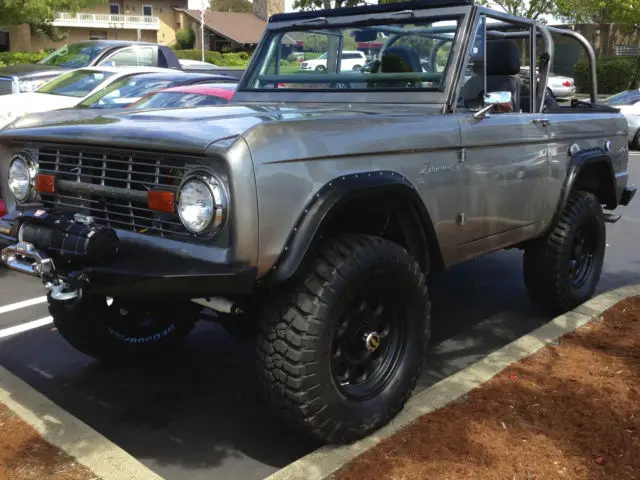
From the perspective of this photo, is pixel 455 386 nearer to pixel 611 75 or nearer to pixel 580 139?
pixel 580 139

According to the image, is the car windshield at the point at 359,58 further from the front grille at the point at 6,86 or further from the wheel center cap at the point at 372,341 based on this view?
the front grille at the point at 6,86

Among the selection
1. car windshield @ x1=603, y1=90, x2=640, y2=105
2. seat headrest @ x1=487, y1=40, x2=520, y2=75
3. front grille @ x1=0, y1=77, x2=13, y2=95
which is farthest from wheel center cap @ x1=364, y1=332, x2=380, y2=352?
car windshield @ x1=603, y1=90, x2=640, y2=105

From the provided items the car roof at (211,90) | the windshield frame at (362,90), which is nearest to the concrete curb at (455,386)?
the windshield frame at (362,90)

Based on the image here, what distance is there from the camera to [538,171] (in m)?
4.11

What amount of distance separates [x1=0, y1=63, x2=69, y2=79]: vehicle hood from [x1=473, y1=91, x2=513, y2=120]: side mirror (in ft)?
29.7

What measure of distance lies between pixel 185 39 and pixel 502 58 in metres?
56.8

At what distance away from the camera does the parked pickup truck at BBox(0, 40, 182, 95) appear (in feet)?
36.0

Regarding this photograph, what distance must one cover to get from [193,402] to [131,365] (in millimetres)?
644

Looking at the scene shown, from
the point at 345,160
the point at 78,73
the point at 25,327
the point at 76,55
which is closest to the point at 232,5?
the point at 76,55

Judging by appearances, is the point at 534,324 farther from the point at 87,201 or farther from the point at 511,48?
the point at 87,201

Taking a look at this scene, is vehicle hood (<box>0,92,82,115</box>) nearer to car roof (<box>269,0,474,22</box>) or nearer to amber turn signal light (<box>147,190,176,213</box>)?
car roof (<box>269,0,474,22</box>)

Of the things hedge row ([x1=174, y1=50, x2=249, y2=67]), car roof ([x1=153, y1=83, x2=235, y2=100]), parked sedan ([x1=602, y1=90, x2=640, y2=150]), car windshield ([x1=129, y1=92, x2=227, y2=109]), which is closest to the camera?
car windshield ([x1=129, y1=92, x2=227, y2=109])

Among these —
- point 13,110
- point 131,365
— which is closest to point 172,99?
point 13,110

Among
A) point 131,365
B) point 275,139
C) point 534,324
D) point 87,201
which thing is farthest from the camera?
point 534,324
